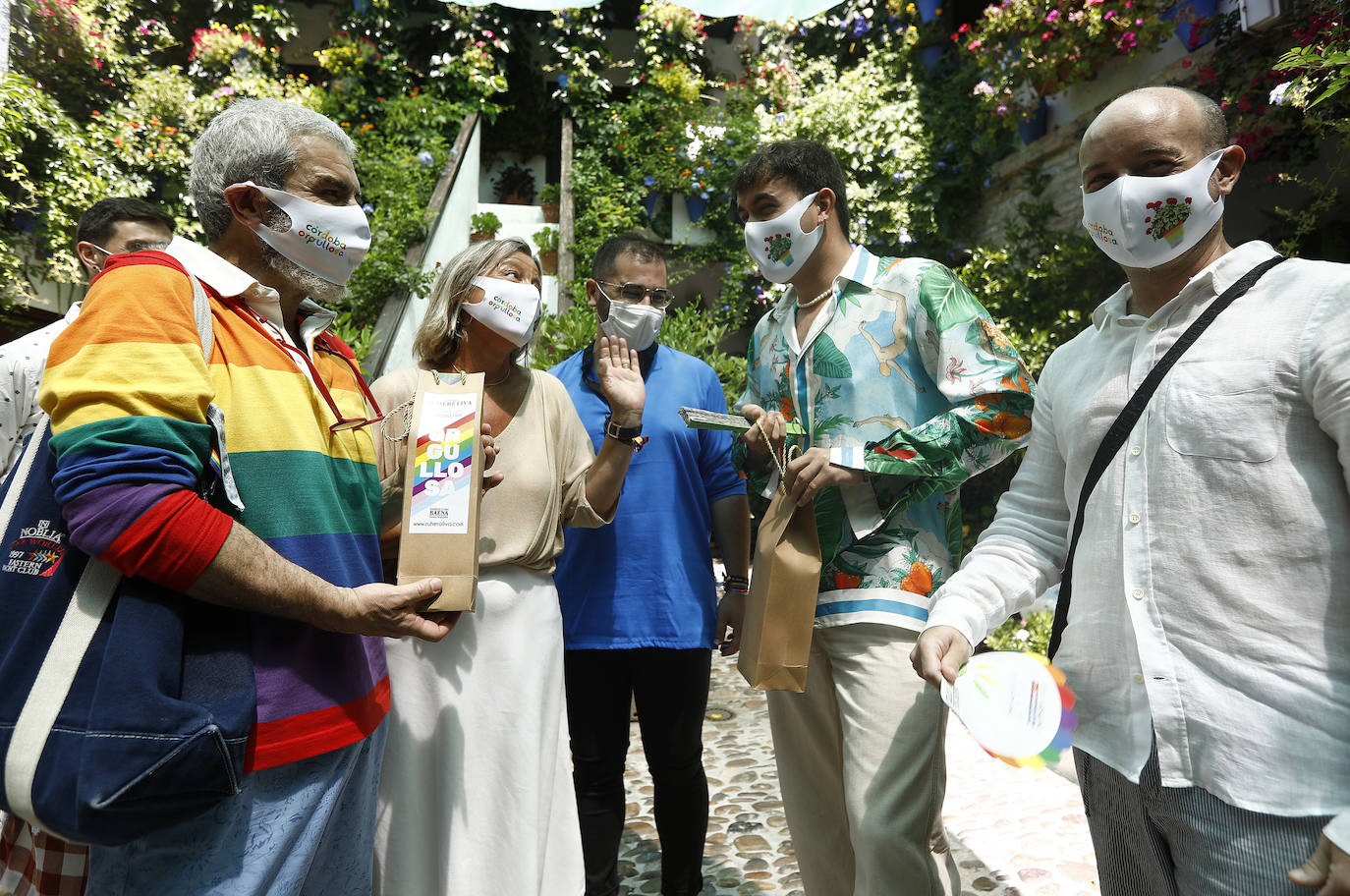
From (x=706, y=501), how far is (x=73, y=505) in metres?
2.12

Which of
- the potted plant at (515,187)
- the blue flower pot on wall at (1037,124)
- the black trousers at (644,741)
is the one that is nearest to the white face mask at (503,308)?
the black trousers at (644,741)

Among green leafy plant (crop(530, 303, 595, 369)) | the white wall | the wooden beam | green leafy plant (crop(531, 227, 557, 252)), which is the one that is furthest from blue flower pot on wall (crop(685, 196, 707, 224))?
green leafy plant (crop(530, 303, 595, 369))

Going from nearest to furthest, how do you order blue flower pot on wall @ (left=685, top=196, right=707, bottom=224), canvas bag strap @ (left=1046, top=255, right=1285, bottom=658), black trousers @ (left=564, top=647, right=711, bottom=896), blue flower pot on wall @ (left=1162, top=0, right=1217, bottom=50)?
canvas bag strap @ (left=1046, top=255, right=1285, bottom=658)
black trousers @ (left=564, top=647, right=711, bottom=896)
blue flower pot on wall @ (left=1162, top=0, right=1217, bottom=50)
blue flower pot on wall @ (left=685, top=196, right=707, bottom=224)

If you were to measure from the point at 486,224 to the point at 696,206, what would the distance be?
7.38 ft

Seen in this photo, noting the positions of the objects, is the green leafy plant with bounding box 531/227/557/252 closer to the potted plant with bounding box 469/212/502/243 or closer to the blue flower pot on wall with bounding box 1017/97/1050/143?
the potted plant with bounding box 469/212/502/243

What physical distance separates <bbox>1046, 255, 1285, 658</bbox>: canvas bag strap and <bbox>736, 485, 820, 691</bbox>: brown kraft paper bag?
2.00 feet

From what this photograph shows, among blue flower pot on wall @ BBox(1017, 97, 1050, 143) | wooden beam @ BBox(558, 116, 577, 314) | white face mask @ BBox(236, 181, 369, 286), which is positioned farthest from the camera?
wooden beam @ BBox(558, 116, 577, 314)

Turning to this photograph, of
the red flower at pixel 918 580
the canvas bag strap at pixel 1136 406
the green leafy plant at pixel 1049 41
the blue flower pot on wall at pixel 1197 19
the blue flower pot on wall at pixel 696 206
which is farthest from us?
the blue flower pot on wall at pixel 696 206

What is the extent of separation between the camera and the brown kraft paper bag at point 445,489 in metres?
1.75

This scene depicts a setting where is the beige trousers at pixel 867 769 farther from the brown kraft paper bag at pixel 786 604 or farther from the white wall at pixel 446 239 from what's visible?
the white wall at pixel 446 239

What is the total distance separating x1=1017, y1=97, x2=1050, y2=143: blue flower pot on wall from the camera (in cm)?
702

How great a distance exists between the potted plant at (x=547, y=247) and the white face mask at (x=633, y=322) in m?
5.64

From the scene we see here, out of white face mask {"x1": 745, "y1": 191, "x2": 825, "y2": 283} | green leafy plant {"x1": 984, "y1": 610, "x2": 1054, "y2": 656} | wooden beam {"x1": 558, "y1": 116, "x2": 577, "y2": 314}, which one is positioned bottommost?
green leafy plant {"x1": 984, "y1": 610, "x2": 1054, "y2": 656}

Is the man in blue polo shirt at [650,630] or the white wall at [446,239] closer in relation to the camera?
the man in blue polo shirt at [650,630]
